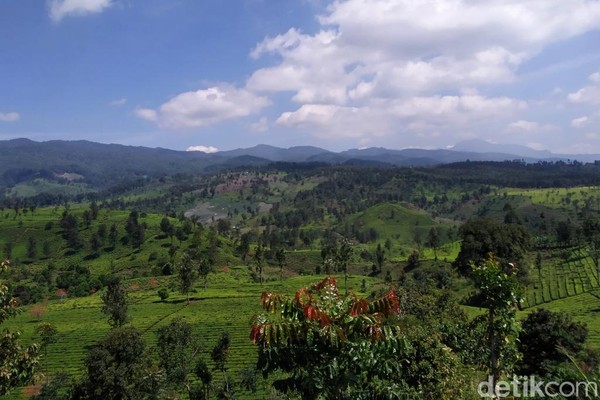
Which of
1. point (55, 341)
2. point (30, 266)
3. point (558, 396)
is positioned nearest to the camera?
point (558, 396)

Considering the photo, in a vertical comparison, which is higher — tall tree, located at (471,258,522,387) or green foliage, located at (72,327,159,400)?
tall tree, located at (471,258,522,387)

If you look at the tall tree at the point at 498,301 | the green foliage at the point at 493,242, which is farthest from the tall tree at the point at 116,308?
the tall tree at the point at 498,301

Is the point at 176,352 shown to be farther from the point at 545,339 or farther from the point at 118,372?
the point at 545,339

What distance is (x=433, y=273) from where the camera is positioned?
132750 mm

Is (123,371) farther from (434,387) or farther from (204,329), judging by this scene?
(204,329)

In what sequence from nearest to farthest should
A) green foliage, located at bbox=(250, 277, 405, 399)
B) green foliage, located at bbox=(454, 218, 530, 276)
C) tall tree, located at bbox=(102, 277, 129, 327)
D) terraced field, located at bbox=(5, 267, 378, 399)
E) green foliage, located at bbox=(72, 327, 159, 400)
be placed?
green foliage, located at bbox=(250, 277, 405, 399) → green foliage, located at bbox=(72, 327, 159, 400) → terraced field, located at bbox=(5, 267, 378, 399) → tall tree, located at bbox=(102, 277, 129, 327) → green foliage, located at bbox=(454, 218, 530, 276)

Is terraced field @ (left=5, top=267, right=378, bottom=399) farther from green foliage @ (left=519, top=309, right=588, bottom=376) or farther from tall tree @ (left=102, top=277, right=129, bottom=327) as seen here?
green foliage @ (left=519, top=309, right=588, bottom=376)

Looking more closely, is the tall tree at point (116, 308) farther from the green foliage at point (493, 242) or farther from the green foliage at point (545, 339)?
the green foliage at point (493, 242)

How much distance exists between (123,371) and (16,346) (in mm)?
37154

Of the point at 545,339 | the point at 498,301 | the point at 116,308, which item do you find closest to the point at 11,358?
the point at 498,301

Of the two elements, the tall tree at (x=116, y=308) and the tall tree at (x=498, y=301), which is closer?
the tall tree at (x=498, y=301)

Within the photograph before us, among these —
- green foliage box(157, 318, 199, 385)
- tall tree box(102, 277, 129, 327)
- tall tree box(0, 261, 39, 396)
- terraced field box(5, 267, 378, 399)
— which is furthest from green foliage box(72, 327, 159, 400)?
tall tree box(102, 277, 129, 327)

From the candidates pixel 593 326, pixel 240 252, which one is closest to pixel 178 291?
pixel 240 252

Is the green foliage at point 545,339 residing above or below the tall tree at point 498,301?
below
